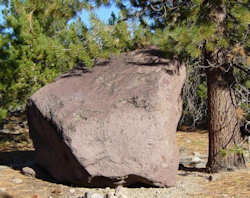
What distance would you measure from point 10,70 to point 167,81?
3381mm

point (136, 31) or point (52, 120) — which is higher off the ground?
point (136, 31)

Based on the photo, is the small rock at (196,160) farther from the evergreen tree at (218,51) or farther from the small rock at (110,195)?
the small rock at (110,195)

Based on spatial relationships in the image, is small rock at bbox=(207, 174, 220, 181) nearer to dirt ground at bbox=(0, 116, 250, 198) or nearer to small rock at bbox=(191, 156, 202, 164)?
dirt ground at bbox=(0, 116, 250, 198)

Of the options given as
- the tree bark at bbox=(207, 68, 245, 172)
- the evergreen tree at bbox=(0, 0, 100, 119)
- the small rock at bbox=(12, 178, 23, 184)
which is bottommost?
the small rock at bbox=(12, 178, 23, 184)

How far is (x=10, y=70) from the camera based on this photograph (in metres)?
6.43

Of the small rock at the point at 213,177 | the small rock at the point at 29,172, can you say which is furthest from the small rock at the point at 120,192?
the small rock at the point at 29,172

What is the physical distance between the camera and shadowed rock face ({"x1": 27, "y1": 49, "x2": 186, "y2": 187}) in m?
3.82

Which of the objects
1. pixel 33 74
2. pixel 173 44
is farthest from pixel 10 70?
pixel 173 44

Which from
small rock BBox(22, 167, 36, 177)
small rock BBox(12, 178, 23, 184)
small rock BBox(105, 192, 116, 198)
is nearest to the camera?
small rock BBox(105, 192, 116, 198)

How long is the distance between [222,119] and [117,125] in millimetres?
1627

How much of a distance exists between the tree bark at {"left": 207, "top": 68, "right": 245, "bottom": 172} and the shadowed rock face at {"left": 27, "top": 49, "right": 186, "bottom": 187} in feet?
2.03

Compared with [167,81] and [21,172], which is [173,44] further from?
[21,172]

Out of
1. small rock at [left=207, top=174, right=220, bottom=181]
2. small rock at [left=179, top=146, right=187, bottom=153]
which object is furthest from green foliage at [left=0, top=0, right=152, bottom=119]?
small rock at [left=179, top=146, right=187, bottom=153]

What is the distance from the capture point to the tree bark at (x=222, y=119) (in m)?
4.77
